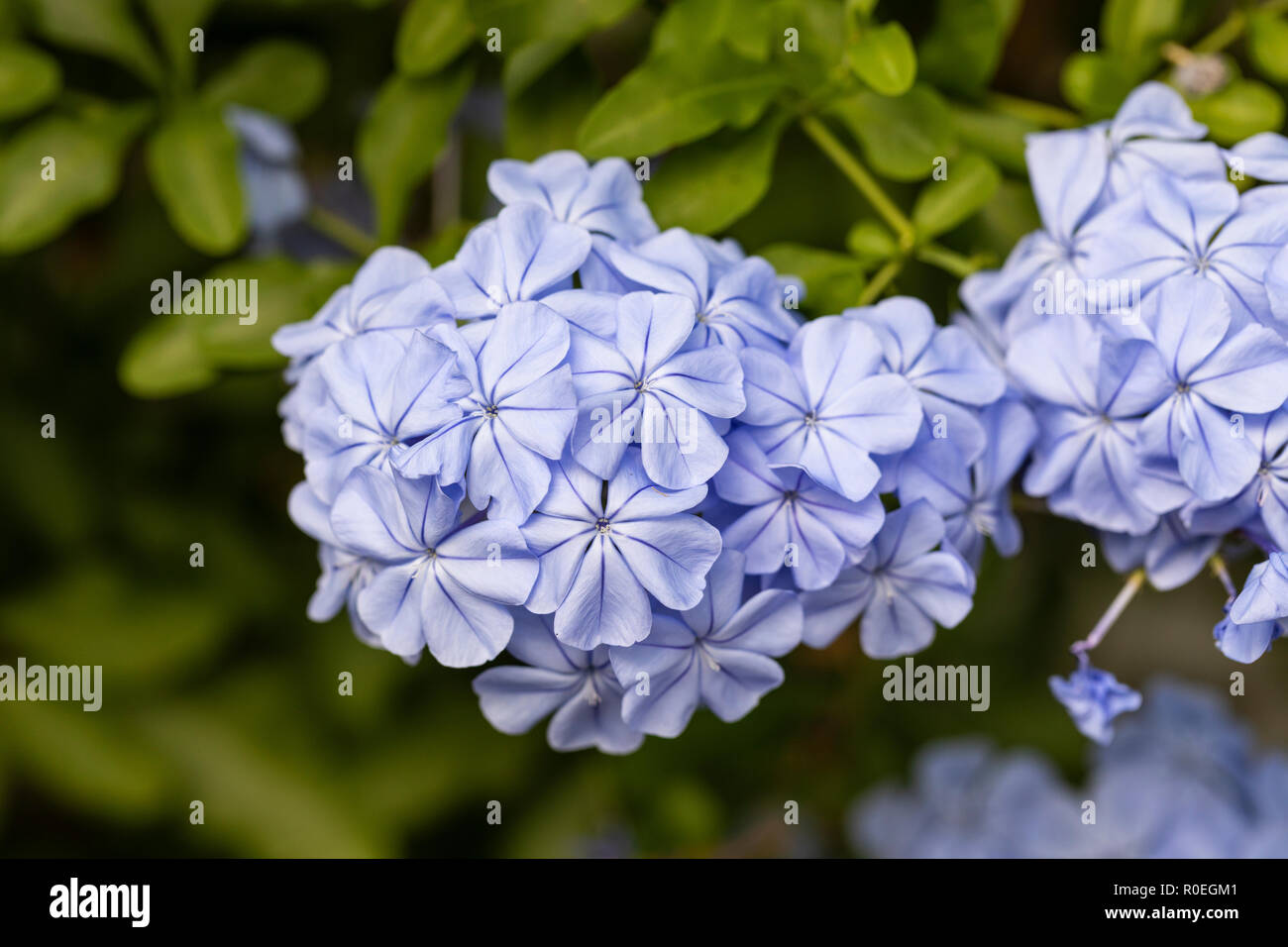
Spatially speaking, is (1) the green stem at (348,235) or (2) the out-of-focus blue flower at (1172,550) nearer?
(2) the out-of-focus blue flower at (1172,550)

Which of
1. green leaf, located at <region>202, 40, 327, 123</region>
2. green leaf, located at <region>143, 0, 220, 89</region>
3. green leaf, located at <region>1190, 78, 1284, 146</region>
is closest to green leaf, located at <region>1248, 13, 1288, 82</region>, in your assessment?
green leaf, located at <region>1190, 78, 1284, 146</region>

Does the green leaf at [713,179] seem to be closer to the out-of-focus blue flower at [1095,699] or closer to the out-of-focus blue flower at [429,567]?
the out-of-focus blue flower at [429,567]

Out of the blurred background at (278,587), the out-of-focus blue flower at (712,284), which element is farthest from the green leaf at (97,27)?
the out-of-focus blue flower at (712,284)

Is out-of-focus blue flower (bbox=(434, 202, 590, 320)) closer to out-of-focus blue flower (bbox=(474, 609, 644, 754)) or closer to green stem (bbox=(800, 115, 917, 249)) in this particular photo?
out-of-focus blue flower (bbox=(474, 609, 644, 754))

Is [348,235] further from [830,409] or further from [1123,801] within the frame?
[1123,801]

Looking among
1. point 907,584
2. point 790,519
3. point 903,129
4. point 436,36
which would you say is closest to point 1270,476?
point 907,584
